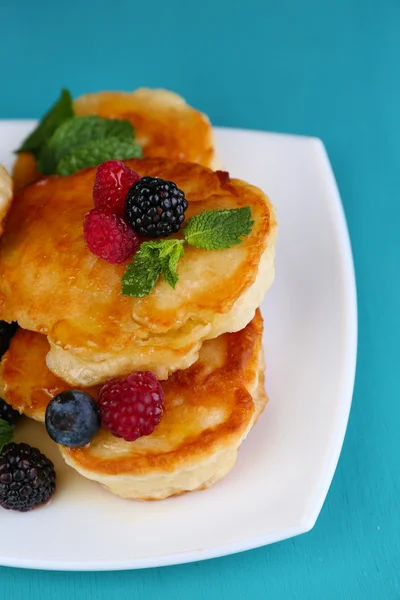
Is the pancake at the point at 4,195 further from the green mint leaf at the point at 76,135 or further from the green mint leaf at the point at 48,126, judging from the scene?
the green mint leaf at the point at 48,126

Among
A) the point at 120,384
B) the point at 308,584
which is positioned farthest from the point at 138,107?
the point at 308,584

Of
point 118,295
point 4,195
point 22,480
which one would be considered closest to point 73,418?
point 22,480

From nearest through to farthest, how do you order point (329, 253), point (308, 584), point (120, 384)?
point (120, 384) < point (308, 584) < point (329, 253)

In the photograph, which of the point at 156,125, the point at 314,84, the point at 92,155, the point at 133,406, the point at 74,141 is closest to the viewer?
the point at 133,406

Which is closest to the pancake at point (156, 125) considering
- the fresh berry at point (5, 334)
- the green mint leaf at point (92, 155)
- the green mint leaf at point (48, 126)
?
the green mint leaf at point (48, 126)

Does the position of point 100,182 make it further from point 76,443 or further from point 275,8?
point 275,8

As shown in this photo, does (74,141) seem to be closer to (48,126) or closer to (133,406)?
(48,126)
